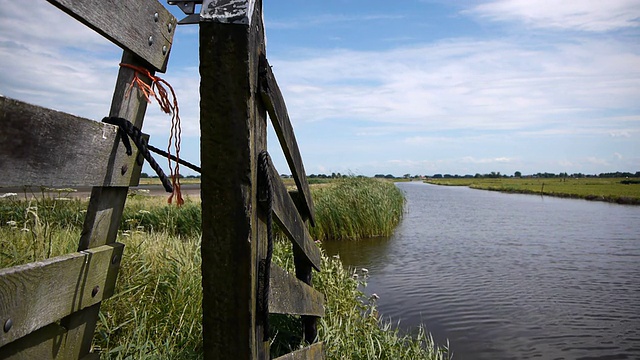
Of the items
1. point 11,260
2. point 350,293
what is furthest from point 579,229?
point 11,260

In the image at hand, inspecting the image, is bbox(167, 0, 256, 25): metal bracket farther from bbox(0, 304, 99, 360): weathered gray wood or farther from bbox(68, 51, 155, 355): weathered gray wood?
bbox(0, 304, 99, 360): weathered gray wood

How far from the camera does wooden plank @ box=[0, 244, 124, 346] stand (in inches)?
50.9

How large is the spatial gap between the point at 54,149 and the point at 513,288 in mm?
10858

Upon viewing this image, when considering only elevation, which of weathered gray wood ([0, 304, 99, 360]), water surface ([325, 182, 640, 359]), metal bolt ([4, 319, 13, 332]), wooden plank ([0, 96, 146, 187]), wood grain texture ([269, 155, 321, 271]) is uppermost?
wooden plank ([0, 96, 146, 187])

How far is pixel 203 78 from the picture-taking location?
147cm

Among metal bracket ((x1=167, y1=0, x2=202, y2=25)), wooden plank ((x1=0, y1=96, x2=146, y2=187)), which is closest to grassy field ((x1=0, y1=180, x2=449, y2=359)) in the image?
wooden plank ((x1=0, y1=96, x2=146, y2=187))

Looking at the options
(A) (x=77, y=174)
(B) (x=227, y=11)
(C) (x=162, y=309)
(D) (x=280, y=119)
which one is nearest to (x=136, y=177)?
(A) (x=77, y=174)

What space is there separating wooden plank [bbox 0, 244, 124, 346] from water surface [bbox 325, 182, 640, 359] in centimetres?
608

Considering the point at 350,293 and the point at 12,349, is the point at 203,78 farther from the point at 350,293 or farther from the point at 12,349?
the point at 350,293

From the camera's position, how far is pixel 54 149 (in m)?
1.37

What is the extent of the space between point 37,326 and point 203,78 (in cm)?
83

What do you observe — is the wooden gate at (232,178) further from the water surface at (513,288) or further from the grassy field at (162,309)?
the water surface at (513,288)

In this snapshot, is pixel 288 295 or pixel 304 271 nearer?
pixel 288 295

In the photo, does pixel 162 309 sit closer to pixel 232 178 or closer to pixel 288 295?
pixel 288 295
